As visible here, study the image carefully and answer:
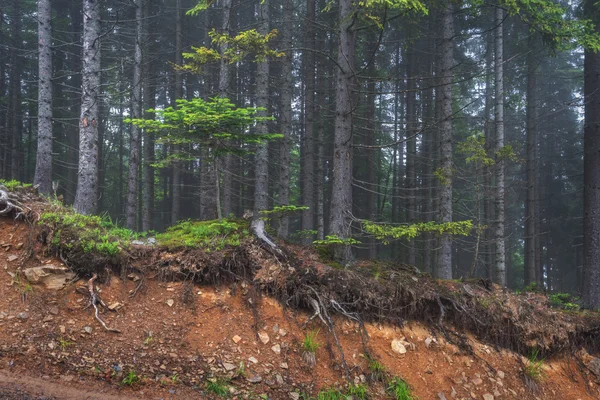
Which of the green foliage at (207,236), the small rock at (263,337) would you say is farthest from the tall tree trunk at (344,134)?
the small rock at (263,337)

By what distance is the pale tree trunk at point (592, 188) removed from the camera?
10547 mm

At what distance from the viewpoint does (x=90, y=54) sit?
9.73m

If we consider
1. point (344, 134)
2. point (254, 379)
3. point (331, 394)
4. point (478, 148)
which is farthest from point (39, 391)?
point (478, 148)

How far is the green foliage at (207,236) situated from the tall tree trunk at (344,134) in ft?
6.61

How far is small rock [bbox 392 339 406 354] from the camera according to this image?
18.3ft

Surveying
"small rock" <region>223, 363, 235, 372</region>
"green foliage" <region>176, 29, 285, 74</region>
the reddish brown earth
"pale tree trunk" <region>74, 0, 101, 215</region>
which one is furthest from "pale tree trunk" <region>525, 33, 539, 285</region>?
"pale tree trunk" <region>74, 0, 101, 215</region>

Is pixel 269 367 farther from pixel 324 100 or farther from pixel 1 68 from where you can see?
pixel 1 68

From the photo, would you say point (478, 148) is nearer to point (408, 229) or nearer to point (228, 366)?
point (408, 229)

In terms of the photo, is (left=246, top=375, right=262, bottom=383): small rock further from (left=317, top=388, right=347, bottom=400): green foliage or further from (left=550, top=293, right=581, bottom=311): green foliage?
(left=550, top=293, right=581, bottom=311): green foliage

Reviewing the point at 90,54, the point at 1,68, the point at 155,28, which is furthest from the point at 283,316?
the point at 1,68

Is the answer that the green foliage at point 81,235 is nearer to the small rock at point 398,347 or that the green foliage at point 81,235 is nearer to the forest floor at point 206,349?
the forest floor at point 206,349

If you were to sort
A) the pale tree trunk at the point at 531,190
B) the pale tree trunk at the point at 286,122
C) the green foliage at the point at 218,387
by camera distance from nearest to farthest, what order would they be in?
1. the green foliage at the point at 218,387
2. the pale tree trunk at the point at 286,122
3. the pale tree trunk at the point at 531,190

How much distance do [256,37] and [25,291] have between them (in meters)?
6.47

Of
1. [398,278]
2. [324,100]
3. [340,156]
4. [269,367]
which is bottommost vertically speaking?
[269,367]
